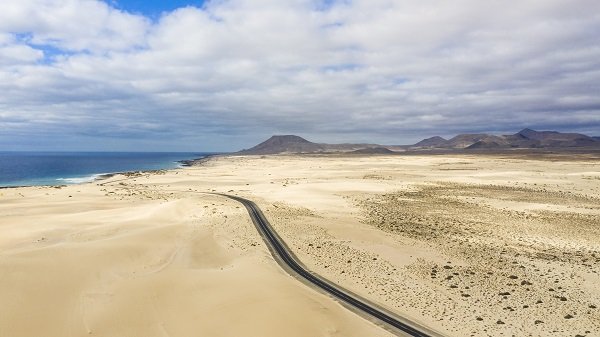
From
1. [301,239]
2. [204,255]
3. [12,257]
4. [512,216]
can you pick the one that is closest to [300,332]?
[204,255]

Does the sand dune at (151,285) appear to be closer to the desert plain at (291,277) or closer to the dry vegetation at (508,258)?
the desert plain at (291,277)

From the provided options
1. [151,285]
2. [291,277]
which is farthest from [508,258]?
[151,285]

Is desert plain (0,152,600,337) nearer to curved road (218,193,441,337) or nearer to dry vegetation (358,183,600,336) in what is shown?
dry vegetation (358,183,600,336)

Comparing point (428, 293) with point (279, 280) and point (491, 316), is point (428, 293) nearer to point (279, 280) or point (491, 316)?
point (491, 316)

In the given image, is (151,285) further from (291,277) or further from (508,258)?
(508,258)

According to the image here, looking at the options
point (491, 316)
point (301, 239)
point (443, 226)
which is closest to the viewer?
point (491, 316)

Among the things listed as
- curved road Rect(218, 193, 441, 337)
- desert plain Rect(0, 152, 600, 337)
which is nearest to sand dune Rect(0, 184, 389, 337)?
desert plain Rect(0, 152, 600, 337)
